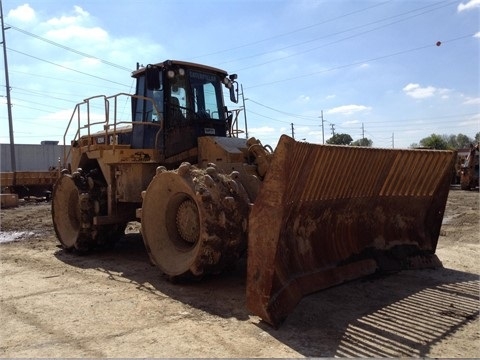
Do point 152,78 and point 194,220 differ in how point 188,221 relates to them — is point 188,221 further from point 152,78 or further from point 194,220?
point 152,78

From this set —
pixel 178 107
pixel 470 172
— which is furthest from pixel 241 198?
pixel 470 172

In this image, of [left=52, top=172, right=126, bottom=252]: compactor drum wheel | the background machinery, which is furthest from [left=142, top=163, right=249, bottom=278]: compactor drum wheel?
the background machinery

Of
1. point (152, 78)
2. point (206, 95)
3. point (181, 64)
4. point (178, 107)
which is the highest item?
point (181, 64)

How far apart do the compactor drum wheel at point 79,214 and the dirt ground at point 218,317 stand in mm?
959

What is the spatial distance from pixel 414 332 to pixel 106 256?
5463 mm

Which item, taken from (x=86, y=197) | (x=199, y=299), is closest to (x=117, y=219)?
(x=86, y=197)

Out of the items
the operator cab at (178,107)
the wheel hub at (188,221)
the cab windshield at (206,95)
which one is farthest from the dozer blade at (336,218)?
the cab windshield at (206,95)

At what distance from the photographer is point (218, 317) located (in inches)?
176

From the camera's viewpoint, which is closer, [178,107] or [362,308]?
[362,308]

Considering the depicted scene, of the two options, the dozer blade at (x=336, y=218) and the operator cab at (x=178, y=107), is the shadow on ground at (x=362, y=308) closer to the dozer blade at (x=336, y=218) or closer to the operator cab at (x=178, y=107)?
the dozer blade at (x=336, y=218)

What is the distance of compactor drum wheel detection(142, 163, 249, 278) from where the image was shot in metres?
5.03

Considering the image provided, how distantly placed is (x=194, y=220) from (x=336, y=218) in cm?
173

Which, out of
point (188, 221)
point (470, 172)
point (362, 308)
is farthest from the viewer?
point (470, 172)

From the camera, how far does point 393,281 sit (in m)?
5.65
